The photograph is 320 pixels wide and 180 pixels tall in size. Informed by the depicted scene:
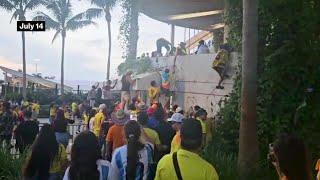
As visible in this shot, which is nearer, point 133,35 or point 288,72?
point 288,72

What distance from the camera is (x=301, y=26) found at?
1074 centimetres

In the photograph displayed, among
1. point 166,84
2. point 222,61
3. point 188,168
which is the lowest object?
point 188,168

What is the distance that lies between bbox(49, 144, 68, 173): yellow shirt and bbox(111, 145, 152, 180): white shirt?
1.02 m

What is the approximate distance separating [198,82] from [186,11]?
1097 cm

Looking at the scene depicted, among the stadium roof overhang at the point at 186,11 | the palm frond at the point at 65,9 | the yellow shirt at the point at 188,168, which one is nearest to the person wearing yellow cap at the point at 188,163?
the yellow shirt at the point at 188,168

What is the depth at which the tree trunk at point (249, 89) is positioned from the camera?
28.6 ft

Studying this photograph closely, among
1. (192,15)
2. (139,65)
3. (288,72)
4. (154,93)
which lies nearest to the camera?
(288,72)

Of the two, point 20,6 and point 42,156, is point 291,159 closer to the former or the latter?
point 42,156

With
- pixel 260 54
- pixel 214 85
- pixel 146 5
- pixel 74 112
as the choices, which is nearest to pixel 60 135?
pixel 260 54

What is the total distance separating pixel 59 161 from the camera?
19.9ft

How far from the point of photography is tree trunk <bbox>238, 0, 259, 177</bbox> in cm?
872

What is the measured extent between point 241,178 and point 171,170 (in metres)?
4.63

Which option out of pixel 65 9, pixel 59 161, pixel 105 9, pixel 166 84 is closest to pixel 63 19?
pixel 65 9

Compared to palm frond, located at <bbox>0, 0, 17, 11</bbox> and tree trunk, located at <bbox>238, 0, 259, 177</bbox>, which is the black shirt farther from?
palm frond, located at <bbox>0, 0, 17, 11</bbox>
